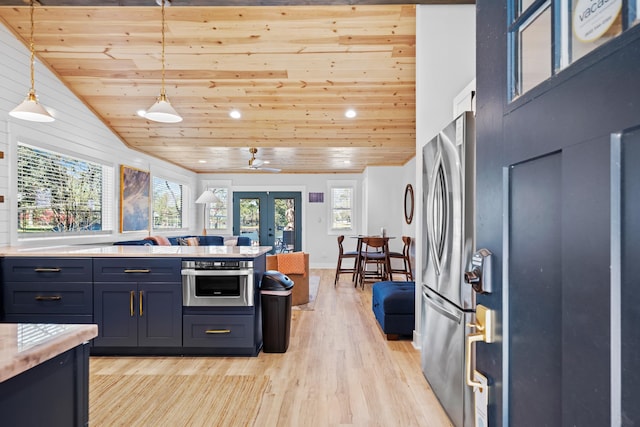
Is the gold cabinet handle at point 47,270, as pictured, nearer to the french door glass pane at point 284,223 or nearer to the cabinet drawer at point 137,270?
the cabinet drawer at point 137,270

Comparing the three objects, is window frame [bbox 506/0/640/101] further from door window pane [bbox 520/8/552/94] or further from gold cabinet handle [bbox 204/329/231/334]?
gold cabinet handle [bbox 204/329/231/334]

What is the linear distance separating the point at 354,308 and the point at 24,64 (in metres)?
4.71

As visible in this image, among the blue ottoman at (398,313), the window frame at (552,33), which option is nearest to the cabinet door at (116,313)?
the blue ottoman at (398,313)

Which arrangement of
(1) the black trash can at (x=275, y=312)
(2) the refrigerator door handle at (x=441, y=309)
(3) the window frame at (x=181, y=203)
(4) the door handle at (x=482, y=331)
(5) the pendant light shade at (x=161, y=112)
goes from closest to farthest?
1. (4) the door handle at (x=482, y=331)
2. (2) the refrigerator door handle at (x=441, y=309)
3. (5) the pendant light shade at (x=161, y=112)
4. (1) the black trash can at (x=275, y=312)
5. (3) the window frame at (x=181, y=203)

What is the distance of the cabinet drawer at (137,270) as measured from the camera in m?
3.08

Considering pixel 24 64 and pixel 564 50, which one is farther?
pixel 24 64

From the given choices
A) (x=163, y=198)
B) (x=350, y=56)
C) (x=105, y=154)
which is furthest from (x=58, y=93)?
Answer: (x=350, y=56)

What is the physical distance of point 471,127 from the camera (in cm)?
178

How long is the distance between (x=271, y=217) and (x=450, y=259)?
712 cm

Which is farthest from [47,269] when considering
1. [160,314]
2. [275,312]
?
[275,312]

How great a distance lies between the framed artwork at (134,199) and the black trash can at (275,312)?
331 cm

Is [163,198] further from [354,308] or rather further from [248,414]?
[248,414]

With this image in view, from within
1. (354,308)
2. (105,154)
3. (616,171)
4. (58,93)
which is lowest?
(354,308)

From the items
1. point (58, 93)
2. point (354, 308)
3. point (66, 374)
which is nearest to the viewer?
point (66, 374)
